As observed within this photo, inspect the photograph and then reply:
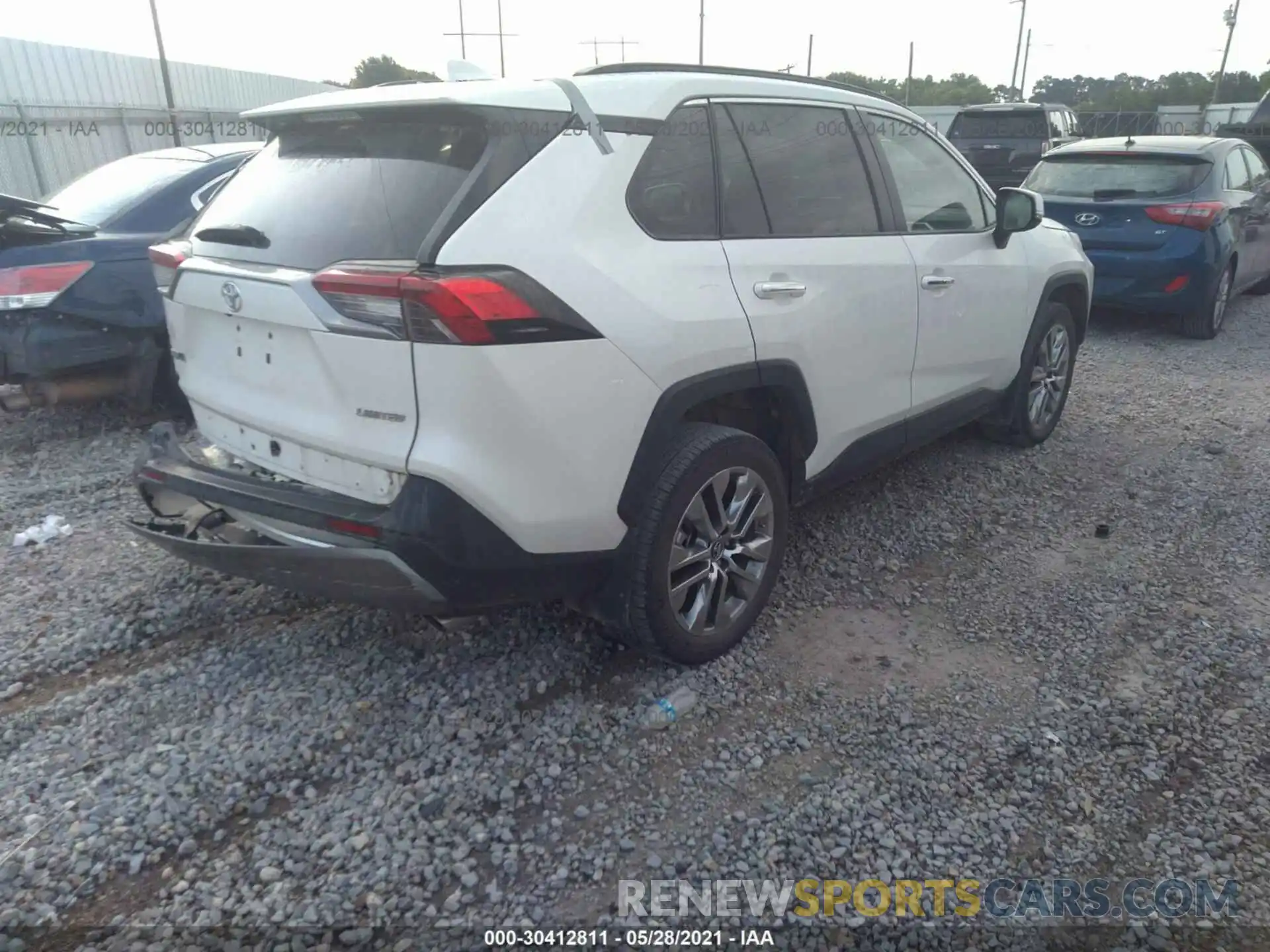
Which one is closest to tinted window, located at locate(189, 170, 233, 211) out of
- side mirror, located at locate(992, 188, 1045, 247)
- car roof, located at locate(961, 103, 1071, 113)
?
side mirror, located at locate(992, 188, 1045, 247)

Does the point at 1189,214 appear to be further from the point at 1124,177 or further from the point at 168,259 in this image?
the point at 168,259

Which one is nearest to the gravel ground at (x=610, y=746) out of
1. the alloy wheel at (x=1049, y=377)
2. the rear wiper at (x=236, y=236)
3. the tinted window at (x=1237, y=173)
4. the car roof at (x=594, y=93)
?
the alloy wheel at (x=1049, y=377)

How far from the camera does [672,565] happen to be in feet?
9.84

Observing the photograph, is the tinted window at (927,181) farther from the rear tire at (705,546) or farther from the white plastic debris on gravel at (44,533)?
the white plastic debris on gravel at (44,533)

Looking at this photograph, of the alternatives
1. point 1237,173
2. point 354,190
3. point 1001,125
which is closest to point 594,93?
point 354,190

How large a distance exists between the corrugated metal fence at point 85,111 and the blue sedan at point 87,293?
24.5 ft

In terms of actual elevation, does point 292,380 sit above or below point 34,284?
above

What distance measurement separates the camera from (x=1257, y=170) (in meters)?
8.90

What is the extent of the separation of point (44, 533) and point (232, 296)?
7.26 feet

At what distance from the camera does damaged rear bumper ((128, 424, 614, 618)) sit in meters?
2.51

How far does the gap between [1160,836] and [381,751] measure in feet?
7.15

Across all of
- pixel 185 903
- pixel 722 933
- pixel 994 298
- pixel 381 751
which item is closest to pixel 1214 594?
pixel 994 298

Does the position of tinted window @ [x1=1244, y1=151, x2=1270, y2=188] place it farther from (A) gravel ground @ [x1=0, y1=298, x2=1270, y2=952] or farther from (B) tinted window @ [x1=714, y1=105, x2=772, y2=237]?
(B) tinted window @ [x1=714, y1=105, x2=772, y2=237]

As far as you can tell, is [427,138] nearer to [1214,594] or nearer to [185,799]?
[185,799]
